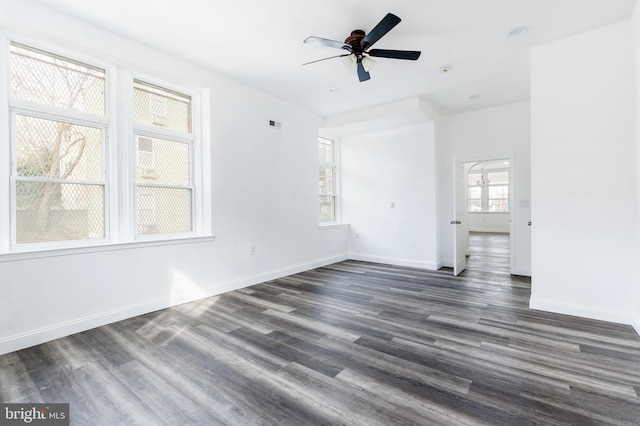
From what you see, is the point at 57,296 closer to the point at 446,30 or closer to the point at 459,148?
the point at 446,30

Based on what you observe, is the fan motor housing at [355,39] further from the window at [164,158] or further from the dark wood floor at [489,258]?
the dark wood floor at [489,258]

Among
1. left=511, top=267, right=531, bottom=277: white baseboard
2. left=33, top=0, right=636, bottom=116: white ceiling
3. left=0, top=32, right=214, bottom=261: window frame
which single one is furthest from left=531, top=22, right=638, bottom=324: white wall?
left=0, top=32, right=214, bottom=261: window frame

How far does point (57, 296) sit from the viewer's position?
2.79m

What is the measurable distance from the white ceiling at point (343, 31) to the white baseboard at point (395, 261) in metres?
3.11

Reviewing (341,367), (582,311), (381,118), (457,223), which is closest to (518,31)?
(381,118)

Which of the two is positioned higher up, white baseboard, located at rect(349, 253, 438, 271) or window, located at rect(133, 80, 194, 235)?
window, located at rect(133, 80, 194, 235)

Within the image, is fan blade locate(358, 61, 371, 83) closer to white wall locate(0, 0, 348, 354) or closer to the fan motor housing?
the fan motor housing

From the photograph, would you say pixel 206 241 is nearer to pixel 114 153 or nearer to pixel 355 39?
pixel 114 153

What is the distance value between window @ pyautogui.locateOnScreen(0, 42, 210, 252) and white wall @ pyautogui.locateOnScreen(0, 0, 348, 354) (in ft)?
0.78

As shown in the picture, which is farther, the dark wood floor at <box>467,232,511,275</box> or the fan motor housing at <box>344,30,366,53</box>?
the dark wood floor at <box>467,232,511,275</box>

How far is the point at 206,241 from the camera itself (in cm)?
A: 397

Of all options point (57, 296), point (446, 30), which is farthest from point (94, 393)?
point (446, 30)

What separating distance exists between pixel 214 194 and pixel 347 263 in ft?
10.5

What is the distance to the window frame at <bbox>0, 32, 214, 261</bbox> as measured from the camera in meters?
2.62
